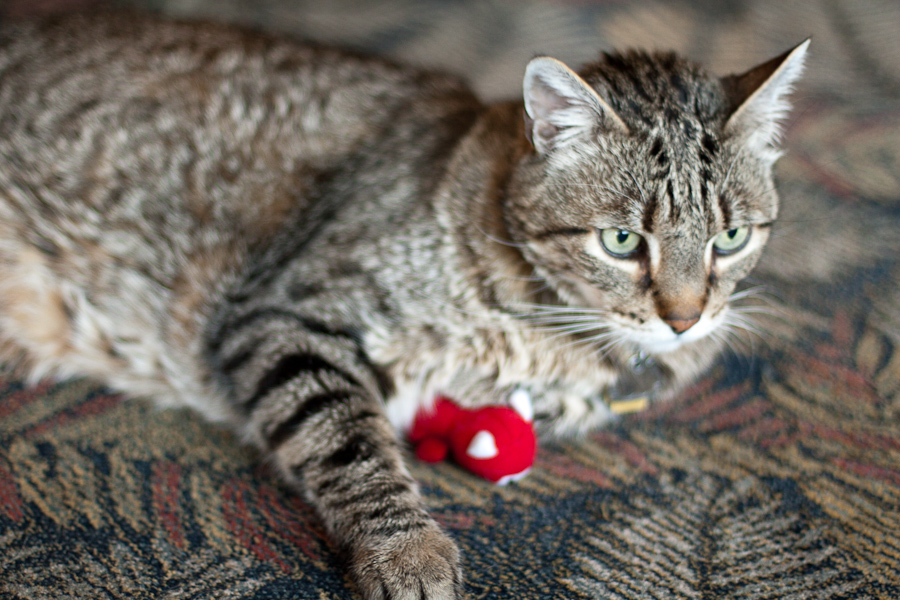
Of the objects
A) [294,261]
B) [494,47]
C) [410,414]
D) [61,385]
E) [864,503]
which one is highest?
[494,47]

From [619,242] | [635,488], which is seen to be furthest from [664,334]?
[635,488]

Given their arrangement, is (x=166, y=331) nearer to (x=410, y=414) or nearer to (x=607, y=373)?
(x=410, y=414)

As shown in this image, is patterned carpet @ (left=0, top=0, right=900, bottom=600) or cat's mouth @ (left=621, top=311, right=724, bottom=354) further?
cat's mouth @ (left=621, top=311, right=724, bottom=354)

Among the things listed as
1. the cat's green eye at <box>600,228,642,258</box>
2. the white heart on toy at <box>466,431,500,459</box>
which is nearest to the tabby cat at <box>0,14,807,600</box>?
the cat's green eye at <box>600,228,642,258</box>

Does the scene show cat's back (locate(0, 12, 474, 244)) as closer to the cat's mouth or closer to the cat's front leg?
the cat's front leg

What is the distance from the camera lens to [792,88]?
1.10 meters

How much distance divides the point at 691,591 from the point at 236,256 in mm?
955

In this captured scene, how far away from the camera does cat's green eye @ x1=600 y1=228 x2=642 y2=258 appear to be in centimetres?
100

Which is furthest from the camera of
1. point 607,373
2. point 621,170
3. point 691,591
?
point 607,373

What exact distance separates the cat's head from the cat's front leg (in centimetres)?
37

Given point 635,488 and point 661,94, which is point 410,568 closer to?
point 635,488

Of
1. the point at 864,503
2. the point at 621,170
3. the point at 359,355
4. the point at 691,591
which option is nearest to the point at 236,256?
the point at 359,355

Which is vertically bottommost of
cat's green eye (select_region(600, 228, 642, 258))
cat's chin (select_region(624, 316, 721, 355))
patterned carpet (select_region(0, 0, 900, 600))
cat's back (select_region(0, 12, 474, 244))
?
patterned carpet (select_region(0, 0, 900, 600))

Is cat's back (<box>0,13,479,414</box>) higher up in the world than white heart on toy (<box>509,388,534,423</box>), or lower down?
higher up
